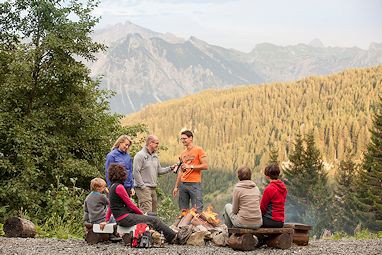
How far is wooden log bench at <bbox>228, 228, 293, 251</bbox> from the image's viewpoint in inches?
Result: 404

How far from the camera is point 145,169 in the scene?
1173 cm

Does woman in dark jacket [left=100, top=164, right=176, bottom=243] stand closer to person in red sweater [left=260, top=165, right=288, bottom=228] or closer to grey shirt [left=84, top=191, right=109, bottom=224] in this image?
grey shirt [left=84, top=191, right=109, bottom=224]

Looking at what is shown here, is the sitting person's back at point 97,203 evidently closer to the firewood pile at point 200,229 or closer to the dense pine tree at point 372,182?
the firewood pile at point 200,229

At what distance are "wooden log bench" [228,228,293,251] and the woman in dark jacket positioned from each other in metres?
1.43

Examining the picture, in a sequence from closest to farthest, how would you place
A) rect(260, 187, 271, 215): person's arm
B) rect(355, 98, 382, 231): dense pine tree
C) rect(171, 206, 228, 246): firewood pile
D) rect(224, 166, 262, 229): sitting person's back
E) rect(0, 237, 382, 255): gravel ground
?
rect(0, 237, 382, 255): gravel ground
rect(224, 166, 262, 229): sitting person's back
rect(260, 187, 271, 215): person's arm
rect(171, 206, 228, 246): firewood pile
rect(355, 98, 382, 231): dense pine tree

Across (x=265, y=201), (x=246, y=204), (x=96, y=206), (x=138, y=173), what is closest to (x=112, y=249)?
(x=96, y=206)

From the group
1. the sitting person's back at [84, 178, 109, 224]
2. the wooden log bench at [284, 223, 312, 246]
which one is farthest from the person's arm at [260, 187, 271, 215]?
the sitting person's back at [84, 178, 109, 224]

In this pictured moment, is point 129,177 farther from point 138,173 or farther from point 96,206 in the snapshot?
point 96,206

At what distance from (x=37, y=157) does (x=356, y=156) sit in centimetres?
12334

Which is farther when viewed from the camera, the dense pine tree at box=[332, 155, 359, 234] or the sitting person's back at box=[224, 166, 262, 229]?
the dense pine tree at box=[332, 155, 359, 234]

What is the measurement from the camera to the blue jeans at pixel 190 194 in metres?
12.0

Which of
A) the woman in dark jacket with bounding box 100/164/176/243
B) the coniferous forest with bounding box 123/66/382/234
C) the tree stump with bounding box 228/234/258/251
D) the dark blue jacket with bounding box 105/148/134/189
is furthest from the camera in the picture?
the coniferous forest with bounding box 123/66/382/234

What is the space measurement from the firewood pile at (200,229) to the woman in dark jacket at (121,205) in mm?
734

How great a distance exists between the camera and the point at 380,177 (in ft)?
193
